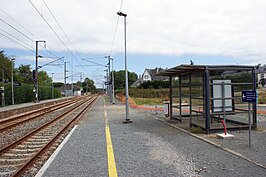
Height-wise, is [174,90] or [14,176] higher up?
[174,90]

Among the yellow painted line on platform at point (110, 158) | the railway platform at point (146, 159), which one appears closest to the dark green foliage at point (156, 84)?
the railway platform at point (146, 159)

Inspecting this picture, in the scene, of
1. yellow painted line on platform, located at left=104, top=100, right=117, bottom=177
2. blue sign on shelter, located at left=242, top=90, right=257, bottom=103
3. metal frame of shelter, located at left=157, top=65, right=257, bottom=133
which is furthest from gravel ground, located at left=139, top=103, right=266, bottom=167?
yellow painted line on platform, located at left=104, top=100, right=117, bottom=177

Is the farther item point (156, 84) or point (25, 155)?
point (156, 84)

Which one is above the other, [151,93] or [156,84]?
[156,84]

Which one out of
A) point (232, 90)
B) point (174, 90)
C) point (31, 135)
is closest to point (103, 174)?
point (31, 135)

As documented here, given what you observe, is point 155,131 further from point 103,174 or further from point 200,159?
point 103,174

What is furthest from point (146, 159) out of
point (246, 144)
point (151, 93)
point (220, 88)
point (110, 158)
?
point (151, 93)

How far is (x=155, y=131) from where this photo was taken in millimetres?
11148

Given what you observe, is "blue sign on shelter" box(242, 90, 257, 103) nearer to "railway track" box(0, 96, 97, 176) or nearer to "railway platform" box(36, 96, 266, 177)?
"railway platform" box(36, 96, 266, 177)

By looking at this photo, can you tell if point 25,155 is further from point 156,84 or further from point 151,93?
point 156,84

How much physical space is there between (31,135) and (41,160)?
4.43m

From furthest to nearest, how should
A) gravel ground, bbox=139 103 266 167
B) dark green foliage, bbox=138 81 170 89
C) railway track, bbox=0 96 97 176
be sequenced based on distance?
dark green foliage, bbox=138 81 170 89
gravel ground, bbox=139 103 266 167
railway track, bbox=0 96 97 176

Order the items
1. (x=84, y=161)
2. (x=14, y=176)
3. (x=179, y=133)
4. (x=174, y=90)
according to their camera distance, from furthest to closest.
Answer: (x=174, y=90)
(x=179, y=133)
(x=84, y=161)
(x=14, y=176)

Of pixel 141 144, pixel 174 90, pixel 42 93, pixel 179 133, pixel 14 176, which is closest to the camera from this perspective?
pixel 14 176
